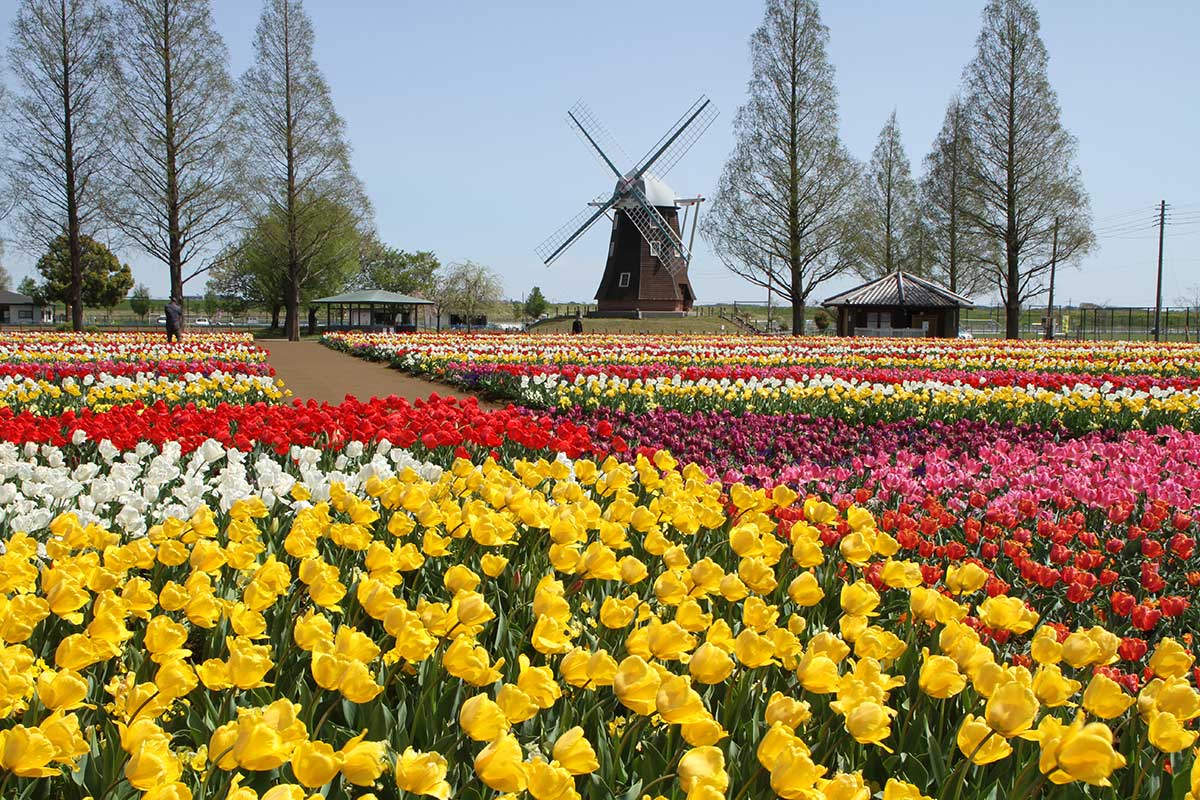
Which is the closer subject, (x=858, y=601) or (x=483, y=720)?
(x=483, y=720)

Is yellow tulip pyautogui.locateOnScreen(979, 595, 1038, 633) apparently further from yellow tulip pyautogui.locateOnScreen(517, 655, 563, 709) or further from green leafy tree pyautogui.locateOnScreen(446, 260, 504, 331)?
green leafy tree pyautogui.locateOnScreen(446, 260, 504, 331)

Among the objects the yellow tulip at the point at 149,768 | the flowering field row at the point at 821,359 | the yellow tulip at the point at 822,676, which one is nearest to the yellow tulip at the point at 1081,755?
Result: the yellow tulip at the point at 822,676

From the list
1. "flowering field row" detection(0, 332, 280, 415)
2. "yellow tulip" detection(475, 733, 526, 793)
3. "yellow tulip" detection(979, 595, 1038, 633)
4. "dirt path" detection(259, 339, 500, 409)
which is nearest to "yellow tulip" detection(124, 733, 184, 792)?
"yellow tulip" detection(475, 733, 526, 793)

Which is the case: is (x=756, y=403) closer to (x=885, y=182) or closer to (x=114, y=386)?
(x=114, y=386)

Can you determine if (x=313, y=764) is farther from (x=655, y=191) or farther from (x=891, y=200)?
(x=891, y=200)

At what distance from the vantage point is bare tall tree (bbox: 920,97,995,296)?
131 feet

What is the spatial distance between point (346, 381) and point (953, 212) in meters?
36.7

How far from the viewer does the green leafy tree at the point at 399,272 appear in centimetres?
8331

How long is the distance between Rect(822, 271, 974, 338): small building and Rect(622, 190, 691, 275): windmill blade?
283 inches

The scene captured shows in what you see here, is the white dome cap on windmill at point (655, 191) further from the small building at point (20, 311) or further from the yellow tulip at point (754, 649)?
the small building at point (20, 311)

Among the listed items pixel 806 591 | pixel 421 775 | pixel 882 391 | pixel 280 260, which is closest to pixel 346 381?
pixel 882 391

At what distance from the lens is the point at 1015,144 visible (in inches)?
1465

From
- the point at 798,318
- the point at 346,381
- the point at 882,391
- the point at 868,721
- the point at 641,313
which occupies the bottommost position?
the point at 346,381

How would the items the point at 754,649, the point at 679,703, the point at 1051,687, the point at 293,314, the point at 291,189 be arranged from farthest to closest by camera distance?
the point at 293,314 → the point at 291,189 → the point at 754,649 → the point at 1051,687 → the point at 679,703
